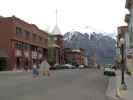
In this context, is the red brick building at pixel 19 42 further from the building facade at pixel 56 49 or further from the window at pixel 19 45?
the building facade at pixel 56 49

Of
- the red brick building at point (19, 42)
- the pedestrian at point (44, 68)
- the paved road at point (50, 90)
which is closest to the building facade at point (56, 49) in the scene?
the red brick building at point (19, 42)

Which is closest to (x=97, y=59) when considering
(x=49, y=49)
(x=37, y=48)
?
(x=49, y=49)

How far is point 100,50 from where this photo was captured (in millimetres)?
183875

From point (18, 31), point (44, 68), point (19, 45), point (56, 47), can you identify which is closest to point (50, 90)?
point (44, 68)

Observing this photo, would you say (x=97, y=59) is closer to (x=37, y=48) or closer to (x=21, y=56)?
(x=37, y=48)

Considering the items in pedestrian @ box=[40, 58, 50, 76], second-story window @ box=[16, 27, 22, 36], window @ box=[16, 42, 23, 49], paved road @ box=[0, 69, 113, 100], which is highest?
second-story window @ box=[16, 27, 22, 36]

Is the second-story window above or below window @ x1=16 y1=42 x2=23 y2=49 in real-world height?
above

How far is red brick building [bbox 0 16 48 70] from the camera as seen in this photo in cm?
9656

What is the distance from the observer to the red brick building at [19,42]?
9656 centimetres

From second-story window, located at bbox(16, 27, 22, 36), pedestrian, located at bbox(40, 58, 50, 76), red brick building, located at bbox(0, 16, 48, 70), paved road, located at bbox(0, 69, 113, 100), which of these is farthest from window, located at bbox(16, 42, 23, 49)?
paved road, located at bbox(0, 69, 113, 100)

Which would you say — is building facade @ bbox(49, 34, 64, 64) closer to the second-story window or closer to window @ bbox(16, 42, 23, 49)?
window @ bbox(16, 42, 23, 49)

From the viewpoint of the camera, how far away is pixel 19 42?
336 feet

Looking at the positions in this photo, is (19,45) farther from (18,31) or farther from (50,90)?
(50,90)

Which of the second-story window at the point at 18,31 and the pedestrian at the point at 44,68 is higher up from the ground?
the second-story window at the point at 18,31
